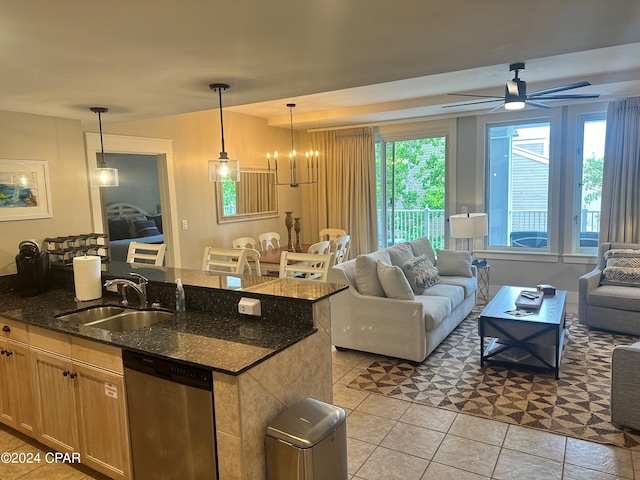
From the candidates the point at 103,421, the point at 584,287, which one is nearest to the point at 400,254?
the point at 584,287

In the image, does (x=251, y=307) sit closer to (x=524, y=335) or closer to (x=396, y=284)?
(x=396, y=284)

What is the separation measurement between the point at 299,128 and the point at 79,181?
4.03 m

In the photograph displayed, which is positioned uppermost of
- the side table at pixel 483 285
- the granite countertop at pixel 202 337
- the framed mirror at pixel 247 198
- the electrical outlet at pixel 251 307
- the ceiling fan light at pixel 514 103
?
the ceiling fan light at pixel 514 103

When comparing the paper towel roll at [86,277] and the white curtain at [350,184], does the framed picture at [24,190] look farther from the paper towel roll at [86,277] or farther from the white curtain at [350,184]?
the white curtain at [350,184]

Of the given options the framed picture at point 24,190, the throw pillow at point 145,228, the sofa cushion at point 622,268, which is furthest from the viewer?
the throw pillow at point 145,228

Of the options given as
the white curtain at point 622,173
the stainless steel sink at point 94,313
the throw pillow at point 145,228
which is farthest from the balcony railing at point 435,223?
the stainless steel sink at point 94,313

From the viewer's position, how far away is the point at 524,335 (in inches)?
142

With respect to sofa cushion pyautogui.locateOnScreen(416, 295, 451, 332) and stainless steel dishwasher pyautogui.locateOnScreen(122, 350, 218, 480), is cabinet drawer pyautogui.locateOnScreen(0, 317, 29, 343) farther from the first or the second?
sofa cushion pyautogui.locateOnScreen(416, 295, 451, 332)

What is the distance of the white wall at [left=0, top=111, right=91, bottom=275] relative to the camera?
331 centimetres

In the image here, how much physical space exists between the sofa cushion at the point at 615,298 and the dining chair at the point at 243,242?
4.09 metres

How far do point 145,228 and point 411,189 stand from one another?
477cm

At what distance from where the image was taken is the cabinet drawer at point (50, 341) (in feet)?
7.88

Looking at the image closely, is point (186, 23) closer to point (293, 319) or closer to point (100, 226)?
point (293, 319)

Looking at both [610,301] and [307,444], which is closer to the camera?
[307,444]
